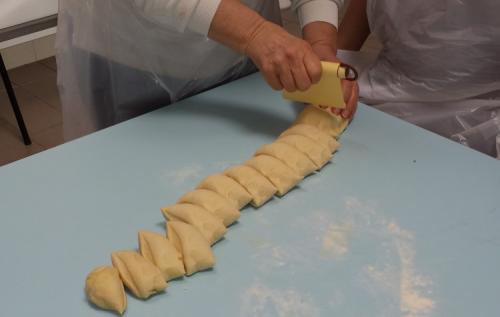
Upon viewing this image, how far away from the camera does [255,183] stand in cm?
78

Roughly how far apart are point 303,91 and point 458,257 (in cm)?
36

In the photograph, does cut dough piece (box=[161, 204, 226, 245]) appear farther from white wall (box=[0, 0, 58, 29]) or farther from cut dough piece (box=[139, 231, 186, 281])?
white wall (box=[0, 0, 58, 29])

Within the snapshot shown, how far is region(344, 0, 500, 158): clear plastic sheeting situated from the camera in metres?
1.03

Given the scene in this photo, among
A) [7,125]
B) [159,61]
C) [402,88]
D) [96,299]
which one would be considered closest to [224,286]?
[96,299]

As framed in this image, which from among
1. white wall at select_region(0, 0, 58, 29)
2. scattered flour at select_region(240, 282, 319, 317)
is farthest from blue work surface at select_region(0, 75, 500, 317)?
white wall at select_region(0, 0, 58, 29)

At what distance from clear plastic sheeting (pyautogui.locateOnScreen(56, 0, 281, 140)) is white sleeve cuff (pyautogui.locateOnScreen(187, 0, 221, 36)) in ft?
0.29

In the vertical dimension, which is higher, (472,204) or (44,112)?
(472,204)

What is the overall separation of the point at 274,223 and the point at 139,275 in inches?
8.2

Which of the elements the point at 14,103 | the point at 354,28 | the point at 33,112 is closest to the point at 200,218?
the point at 354,28

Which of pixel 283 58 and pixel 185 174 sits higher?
pixel 283 58

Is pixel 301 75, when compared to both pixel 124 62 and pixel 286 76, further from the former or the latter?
pixel 124 62

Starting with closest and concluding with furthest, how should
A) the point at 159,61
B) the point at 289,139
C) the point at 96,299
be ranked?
the point at 96,299 < the point at 289,139 < the point at 159,61

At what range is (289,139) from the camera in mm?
883

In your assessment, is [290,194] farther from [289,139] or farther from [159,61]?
[159,61]
